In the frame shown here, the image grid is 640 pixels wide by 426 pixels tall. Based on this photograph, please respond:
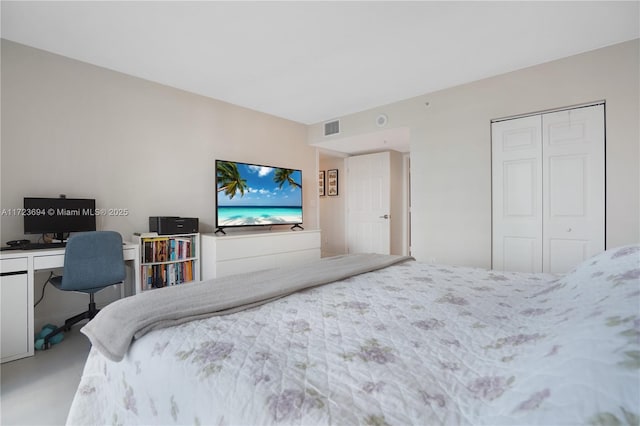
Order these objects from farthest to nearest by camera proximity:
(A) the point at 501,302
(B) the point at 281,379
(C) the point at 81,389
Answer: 1. (A) the point at 501,302
2. (C) the point at 81,389
3. (B) the point at 281,379

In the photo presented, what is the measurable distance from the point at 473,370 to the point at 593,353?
27 centimetres

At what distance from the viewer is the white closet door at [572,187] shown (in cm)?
286

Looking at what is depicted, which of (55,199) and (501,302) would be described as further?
(55,199)

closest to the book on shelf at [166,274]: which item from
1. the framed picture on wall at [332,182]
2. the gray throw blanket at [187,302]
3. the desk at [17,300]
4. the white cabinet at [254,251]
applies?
the white cabinet at [254,251]

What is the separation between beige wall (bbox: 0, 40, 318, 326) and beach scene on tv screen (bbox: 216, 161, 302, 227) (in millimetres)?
227

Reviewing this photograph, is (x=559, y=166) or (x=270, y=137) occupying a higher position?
(x=270, y=137)

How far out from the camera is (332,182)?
613 cm

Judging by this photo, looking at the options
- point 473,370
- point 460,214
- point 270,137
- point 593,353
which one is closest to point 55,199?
point 270,137

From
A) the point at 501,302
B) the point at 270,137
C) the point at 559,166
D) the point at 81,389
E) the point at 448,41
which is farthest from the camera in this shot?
the point at 270,137

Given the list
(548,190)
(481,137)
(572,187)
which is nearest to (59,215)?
(481,137)

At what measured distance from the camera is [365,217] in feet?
18.5

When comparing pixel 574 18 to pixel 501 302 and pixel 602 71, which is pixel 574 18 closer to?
pixel 602 71

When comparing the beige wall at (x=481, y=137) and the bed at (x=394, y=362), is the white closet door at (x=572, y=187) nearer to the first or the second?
the beige wall at (x=481, y=137)

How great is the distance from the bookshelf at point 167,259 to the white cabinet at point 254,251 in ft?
0.46
